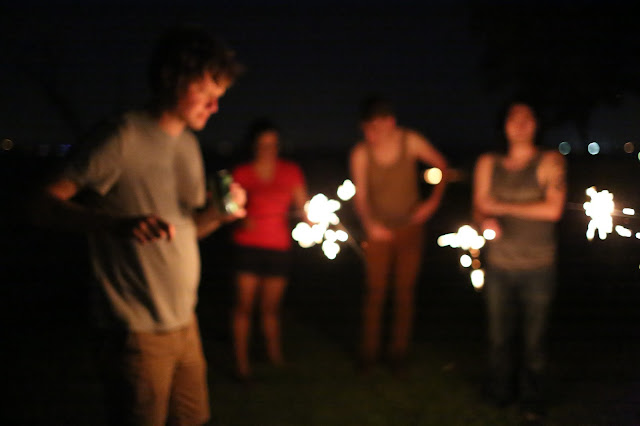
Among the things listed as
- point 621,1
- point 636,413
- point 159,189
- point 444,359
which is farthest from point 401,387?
point 621,1

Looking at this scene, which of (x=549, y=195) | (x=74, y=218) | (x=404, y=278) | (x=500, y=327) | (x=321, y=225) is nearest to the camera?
(x=74, y=218)

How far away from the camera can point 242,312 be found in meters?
4.49

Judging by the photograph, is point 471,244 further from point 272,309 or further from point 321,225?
point 272,309

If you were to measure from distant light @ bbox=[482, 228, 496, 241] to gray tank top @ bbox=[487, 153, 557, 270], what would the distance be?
0.04 meters

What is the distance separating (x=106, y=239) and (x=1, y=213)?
14102 millimetres

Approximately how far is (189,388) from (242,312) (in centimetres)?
222

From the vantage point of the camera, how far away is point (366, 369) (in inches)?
183

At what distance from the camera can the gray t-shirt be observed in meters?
1.95

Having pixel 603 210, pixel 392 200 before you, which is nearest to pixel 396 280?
pixel 392 200

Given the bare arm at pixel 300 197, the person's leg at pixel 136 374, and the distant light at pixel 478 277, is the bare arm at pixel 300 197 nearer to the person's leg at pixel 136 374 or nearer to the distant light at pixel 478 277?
the distant light at pixel 478 277

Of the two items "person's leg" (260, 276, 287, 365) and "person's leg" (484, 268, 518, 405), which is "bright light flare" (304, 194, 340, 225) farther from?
"person's leg" (484, 268, 518, 405)

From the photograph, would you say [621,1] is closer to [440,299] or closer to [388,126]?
[440,299]

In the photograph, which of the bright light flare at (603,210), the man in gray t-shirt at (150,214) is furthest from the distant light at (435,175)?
the man in gray t-shirt at (150,214)

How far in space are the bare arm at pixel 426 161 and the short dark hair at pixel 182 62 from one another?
2.34 metres
